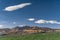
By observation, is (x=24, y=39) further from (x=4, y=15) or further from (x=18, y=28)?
(x=4, y=15)

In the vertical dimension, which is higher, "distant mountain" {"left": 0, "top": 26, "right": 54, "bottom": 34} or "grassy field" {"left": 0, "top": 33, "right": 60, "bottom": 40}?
"distant mountain" {"left": 0, "top": 26, "right": 54, "bottom": 34}

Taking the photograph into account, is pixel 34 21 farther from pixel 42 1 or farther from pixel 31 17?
pixel 42 1

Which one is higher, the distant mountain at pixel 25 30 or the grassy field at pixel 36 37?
the distant mountain at pixel 25 30

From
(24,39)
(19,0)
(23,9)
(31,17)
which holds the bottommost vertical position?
(24,39)

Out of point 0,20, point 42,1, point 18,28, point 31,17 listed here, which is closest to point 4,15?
point 0,20

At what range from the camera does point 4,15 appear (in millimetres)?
1747

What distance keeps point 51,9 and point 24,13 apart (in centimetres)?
38

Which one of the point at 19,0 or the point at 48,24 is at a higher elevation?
the point at 19,0

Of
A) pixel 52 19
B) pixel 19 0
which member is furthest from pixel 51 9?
pixel 19 0

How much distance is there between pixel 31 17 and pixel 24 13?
11 centimetres

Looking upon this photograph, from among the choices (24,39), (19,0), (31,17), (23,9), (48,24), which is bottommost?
(24,39)

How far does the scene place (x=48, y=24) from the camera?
1790 millimetres

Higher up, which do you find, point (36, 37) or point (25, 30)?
point (25, 30)

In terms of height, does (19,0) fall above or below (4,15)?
above
